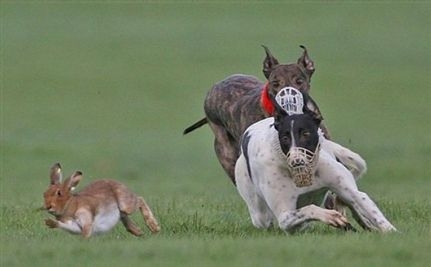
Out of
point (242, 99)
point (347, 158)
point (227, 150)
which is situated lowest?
point (347, 158)

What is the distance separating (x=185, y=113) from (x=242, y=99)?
13.9 meters

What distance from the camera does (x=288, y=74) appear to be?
1366 cm

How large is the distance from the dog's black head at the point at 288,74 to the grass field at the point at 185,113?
3.67 ft

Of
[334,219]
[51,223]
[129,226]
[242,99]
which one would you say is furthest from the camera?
[242,99]

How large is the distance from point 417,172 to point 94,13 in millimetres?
22303

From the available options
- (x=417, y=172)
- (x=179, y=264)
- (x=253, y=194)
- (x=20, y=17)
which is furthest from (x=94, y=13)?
(x=179, y=264)

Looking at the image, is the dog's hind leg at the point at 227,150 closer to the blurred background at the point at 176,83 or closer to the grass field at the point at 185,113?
the grass field at the point at 185,113

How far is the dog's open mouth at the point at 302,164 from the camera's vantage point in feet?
35.7

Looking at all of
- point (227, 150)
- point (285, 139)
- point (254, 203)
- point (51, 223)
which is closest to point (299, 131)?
point (285, 139)

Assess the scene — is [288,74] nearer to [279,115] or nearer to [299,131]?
[279,115]

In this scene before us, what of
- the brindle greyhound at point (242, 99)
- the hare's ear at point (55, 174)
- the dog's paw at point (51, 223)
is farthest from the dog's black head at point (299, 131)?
the brindle greyhound at point (242, 99)

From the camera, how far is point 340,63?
34281mm

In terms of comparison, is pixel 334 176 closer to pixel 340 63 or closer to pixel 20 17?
pixel 340 63

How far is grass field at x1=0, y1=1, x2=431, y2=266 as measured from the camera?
10078mm
